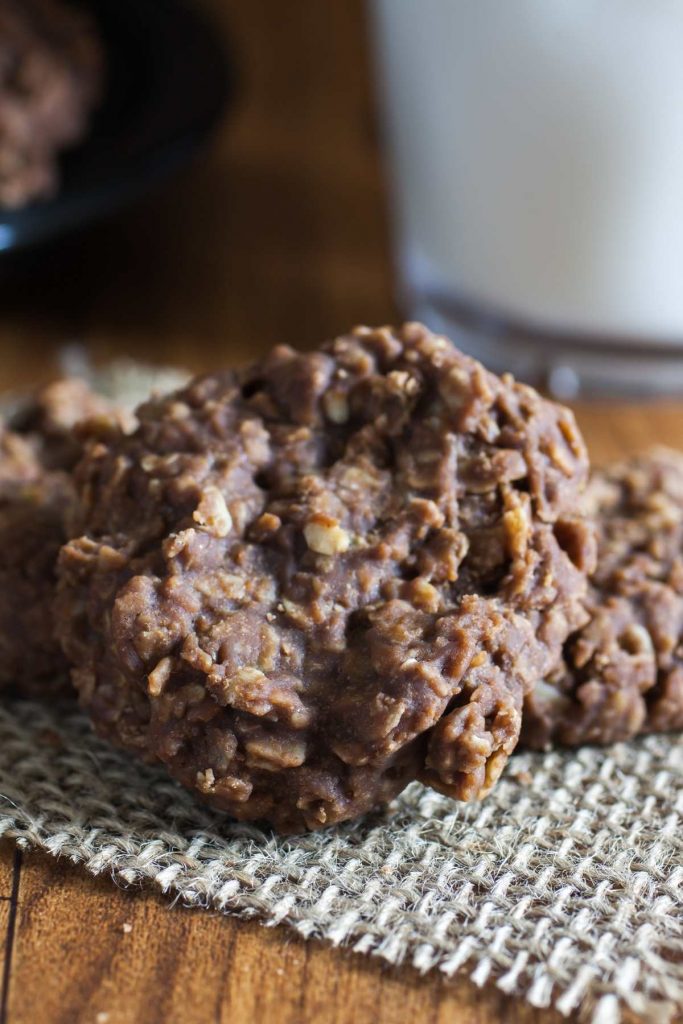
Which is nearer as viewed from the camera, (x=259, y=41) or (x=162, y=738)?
(x=162, y=738)

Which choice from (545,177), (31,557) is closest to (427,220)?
(545,177)

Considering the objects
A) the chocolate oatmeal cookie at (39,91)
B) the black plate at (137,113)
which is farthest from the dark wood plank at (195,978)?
the chocolate oatmeal cookie at (39,91)

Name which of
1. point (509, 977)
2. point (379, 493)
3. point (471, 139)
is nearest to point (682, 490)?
point (379, 493)

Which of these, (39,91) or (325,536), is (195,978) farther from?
(39,91)

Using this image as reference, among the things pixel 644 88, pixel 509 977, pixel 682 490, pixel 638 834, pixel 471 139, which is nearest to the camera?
pixel 509 977

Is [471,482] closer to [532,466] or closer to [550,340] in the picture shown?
[532,466]

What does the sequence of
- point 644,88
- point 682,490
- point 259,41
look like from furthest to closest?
point 259,41 → point 644,88 → point 682,490
